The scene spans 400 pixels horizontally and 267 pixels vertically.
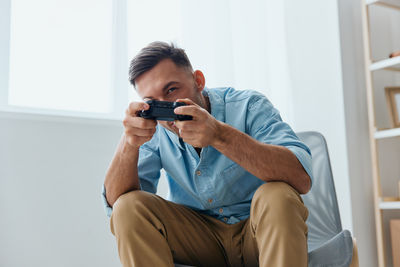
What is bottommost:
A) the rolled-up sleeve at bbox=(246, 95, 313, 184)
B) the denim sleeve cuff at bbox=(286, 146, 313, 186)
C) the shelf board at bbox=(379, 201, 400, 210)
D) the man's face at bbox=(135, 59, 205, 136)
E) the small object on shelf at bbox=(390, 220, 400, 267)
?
the small object on shelf at bbox=(390, 220, 400, 267)

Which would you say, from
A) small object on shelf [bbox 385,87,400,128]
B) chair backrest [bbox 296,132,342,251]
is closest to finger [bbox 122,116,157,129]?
chair backrest [bbox 296,132,342,251]

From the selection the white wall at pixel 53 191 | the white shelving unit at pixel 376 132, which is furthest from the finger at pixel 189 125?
the white shelving unit at pixel 376 132

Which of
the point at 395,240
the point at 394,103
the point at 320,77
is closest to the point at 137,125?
the point at 320,77

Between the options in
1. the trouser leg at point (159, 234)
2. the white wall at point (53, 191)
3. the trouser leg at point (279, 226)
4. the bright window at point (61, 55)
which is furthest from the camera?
the bright window at point (61, 55)

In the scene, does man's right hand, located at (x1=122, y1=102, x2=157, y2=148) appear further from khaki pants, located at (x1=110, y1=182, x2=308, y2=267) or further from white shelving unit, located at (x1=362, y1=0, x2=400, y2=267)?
white shelving unit, located at (x1=362, y1=0, x2=400, y2=267)

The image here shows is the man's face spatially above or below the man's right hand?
above

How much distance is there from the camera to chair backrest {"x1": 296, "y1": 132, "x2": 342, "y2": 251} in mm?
1279

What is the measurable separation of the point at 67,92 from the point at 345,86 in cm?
136

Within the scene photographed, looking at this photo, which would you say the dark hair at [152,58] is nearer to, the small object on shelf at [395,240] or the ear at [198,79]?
the ear at [198,79]

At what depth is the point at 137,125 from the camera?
39.9 inches

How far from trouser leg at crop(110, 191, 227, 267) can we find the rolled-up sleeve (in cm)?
29

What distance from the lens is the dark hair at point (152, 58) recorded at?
1.14 metres

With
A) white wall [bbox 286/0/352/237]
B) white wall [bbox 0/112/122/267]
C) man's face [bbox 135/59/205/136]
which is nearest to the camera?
man's face [bbox 135/59/205/136]

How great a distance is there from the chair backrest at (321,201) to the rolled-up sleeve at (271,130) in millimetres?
297
